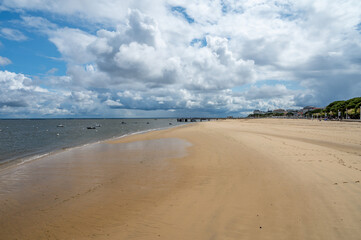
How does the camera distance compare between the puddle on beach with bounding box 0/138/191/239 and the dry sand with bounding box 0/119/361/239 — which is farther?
the puddle on beach with bounding box 0/138/191/239

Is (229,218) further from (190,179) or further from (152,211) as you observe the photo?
(190,179)

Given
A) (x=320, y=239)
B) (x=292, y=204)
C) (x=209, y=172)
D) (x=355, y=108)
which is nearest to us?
(x=320, y=239)

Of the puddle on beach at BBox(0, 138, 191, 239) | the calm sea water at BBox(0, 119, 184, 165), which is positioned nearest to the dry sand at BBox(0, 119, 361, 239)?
the puddle on beach at BBox(0, 138, 191, 239)

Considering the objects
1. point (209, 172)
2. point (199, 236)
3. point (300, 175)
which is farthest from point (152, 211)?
point (300, 175)

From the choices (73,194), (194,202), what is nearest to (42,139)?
(73,194)

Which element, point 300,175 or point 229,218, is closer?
point 229,218

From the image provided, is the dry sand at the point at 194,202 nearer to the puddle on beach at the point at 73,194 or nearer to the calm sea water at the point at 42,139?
the puddle on beach at the point at 73,194

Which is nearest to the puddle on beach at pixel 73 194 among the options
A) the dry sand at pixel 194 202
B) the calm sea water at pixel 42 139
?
the dry sand at pixel 194 202

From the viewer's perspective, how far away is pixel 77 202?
6.51 meters

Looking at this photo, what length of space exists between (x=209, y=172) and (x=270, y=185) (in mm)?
2812

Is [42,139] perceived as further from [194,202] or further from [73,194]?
[194,202]

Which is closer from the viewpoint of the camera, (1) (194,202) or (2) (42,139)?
(1) (194,202)

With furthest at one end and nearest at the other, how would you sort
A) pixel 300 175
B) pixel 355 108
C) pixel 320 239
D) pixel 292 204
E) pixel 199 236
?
pixel 355 108, pixel 300 175, pixel 292 204, pixel 199 236, pixel 320 239

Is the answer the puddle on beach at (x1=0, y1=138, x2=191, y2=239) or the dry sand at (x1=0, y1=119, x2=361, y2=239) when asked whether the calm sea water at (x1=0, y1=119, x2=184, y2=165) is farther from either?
the dry sand at (x1=0, y1=119, x2=361, y2=239)
